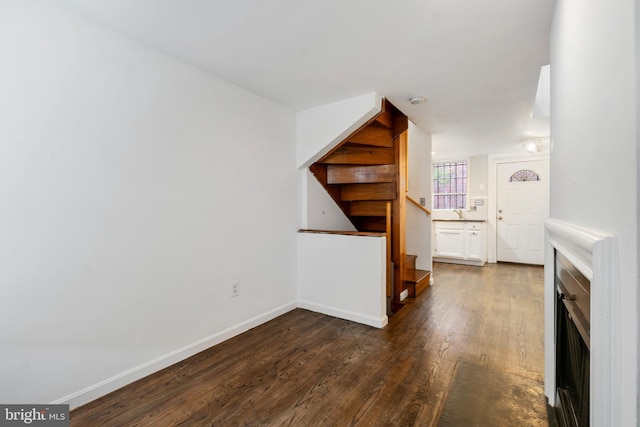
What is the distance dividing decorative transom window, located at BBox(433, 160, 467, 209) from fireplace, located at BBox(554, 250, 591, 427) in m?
5.08

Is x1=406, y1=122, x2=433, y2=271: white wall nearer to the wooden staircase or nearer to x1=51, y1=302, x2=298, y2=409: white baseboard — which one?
the wooden staircase

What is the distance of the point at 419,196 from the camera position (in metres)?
4.51

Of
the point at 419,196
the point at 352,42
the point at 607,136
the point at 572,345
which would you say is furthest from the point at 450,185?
the point at 607,136

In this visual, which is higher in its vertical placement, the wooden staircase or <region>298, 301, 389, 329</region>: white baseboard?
the wooden staircase

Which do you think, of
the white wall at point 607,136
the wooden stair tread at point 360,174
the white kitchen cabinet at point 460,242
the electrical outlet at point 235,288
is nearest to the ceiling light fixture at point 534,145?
the white kitchen cabinet at point 460,242

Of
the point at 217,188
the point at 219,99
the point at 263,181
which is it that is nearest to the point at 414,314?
the point at 263,181

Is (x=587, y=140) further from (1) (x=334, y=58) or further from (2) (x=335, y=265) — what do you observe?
(2) (x=335, y=265)

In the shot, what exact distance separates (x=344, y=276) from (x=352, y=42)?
2073 millimetres

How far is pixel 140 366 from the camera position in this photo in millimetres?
1919

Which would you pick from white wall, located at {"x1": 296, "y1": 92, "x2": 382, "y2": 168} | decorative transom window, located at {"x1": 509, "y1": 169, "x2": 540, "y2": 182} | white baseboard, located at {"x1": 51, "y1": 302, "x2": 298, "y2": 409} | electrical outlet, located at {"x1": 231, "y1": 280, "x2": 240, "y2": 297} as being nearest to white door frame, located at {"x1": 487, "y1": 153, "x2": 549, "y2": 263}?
decorative transom window, located at {"x1": 509, "y1": 169, "x2": 540, "y2": 182}

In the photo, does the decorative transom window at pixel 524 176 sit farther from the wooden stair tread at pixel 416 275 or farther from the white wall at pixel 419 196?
the wooden stair tread at pixel 416 275

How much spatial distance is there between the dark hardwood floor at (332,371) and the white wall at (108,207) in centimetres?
22

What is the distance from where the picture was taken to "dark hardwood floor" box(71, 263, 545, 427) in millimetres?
1600

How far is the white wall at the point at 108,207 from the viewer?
1.47 m
